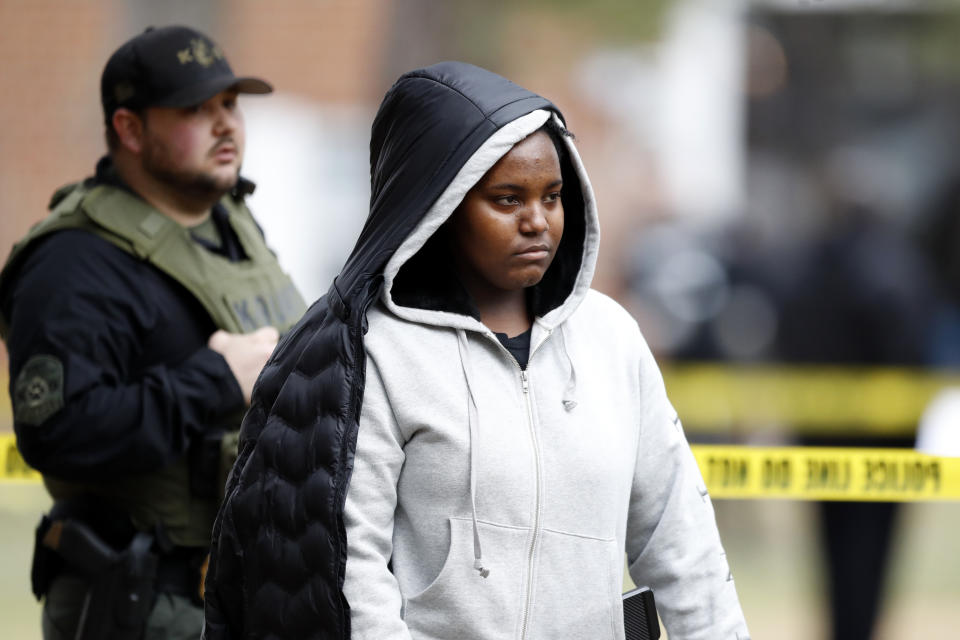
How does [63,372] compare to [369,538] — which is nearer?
[369,538]

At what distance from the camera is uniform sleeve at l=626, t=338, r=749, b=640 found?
2715mm

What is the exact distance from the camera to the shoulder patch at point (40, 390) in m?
3.35

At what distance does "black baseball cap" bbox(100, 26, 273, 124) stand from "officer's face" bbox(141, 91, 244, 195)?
0.15ft

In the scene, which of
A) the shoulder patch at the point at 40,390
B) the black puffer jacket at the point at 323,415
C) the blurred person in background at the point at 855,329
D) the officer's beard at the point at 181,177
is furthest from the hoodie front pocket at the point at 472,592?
the blurred person in background at the point at 855,329

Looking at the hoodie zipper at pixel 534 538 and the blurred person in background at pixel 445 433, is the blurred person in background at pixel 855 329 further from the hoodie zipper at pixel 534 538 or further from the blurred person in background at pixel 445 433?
the hoodie zipper at pixel 534 538

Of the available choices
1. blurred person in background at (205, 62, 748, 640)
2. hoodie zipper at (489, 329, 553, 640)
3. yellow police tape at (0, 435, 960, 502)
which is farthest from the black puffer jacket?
yellow police tape at (0, 435, 960, 502)

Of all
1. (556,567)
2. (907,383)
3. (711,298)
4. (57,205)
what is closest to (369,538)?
(556,567)

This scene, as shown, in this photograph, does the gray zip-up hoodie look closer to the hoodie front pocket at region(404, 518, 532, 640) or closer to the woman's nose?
the hoodie front pocket at region(404, 518, 532, 640)

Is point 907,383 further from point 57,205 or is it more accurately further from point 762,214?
point 762,214

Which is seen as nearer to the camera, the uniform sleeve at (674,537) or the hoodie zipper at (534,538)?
the hoodie zipper at (534,538)

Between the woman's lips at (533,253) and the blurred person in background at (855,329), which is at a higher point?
the woman's lips at (533,253)

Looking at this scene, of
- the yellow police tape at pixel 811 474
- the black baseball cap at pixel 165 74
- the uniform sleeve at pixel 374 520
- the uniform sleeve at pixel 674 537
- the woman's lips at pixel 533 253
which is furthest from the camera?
the yellow police tape at pixel 811 474

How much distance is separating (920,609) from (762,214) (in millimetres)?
7490

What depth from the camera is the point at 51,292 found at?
342 centimetres
